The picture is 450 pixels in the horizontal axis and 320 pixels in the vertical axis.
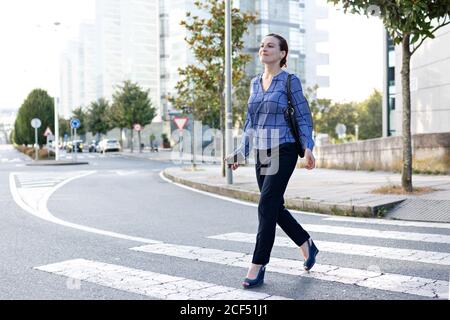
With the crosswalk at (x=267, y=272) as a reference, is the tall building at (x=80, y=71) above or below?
above

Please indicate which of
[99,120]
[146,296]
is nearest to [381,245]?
[146,296]

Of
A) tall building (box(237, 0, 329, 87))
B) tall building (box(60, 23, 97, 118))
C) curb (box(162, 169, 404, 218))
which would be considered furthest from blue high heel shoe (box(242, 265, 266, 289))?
tall building (box(60, 23, 97, 118))

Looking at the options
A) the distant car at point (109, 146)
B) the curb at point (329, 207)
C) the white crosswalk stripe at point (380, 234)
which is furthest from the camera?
the distant car at point (109, 146)

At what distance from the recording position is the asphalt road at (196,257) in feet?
13.6

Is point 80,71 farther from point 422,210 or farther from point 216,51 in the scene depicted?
point 422,210

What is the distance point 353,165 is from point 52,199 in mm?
10967

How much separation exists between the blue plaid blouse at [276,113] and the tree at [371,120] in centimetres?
5925

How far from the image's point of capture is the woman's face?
436 centimetres

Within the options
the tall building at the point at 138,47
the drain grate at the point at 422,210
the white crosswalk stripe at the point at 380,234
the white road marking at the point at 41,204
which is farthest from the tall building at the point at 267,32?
the white crosswalk stripe at the point at 380,234

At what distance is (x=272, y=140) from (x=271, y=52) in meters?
0.69

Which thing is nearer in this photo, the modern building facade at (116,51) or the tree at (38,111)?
the tree at (38,111)

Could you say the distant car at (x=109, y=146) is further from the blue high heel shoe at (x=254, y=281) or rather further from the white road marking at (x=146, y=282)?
the blue high heel shoe at (x=254, y=281)
